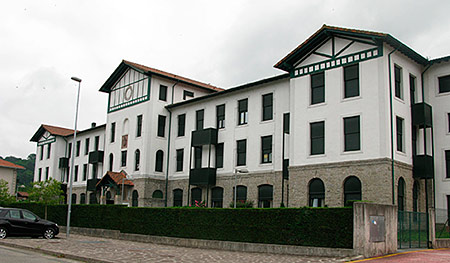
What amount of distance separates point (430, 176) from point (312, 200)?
674 cm

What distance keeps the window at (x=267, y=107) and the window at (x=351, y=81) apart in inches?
268

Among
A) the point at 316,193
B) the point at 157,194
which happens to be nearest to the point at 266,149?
the point at 316,193

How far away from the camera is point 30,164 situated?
405 ft

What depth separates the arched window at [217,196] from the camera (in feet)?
116

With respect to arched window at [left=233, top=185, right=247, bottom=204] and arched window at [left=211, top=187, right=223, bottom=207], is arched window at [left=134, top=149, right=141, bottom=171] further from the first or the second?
arched window at [left=233, top=185, right=247, bottom=204]

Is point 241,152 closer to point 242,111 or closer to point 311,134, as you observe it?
point 242,111

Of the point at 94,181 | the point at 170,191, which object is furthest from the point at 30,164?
the point at 170,191

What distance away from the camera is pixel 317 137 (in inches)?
1099

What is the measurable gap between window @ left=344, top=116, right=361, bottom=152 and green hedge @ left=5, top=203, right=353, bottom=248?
757cm

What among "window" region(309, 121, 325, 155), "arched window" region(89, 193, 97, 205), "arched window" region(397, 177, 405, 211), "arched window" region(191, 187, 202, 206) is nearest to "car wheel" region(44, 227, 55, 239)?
"arched window" region(191, 187, 202, 206)

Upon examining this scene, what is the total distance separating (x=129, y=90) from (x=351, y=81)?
74.8 ft

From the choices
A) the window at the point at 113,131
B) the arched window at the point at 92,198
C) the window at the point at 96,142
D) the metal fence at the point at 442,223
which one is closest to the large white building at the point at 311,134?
the metal fence at the point at 442,223

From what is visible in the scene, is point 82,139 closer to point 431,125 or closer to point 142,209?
point 142,209

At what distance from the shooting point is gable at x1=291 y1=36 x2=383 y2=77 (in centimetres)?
2612
